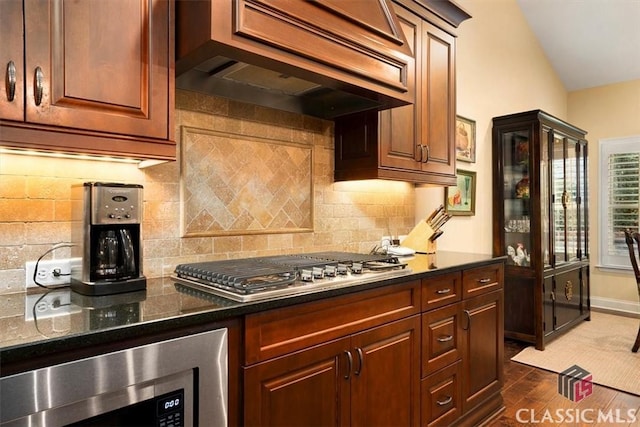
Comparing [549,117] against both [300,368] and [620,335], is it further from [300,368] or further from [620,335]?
[300,368]

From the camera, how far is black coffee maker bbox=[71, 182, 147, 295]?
1.35m

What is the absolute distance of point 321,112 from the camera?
2273 millimetres

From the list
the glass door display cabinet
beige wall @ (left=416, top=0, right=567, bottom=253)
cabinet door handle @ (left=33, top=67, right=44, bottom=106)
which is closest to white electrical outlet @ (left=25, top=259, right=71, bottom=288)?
cabinet door handle @ (left=33, top=67, right=44, bottom=106)

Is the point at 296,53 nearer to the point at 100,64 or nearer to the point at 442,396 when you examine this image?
the point at 100,64

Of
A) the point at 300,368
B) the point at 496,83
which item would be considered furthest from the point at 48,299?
the point at 496,83

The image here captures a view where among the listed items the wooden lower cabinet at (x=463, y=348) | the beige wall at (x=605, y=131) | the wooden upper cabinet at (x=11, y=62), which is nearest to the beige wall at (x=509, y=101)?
the beige wall at (x=605, y=131)

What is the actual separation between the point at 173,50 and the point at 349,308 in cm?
117

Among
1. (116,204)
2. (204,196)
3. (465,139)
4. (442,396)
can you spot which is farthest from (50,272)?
(465,139)

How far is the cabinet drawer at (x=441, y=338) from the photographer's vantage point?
191 centimetres

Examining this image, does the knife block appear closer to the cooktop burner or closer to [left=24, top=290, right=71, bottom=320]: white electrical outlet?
the cooktop burner

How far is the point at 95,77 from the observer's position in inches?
48.6

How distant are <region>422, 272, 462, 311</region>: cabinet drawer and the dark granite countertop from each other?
1.66 feet

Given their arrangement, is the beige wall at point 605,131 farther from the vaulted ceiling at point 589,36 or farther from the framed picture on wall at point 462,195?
the framed picture on wall at point 462,195

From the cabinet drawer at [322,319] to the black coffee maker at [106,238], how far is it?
0.51 m
